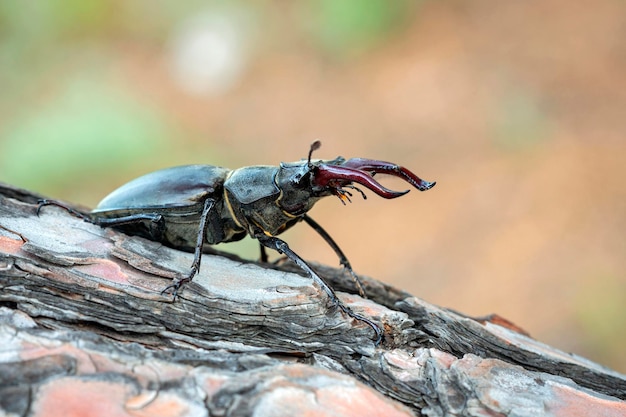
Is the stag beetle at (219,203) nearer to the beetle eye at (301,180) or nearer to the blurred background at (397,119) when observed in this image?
the beetle eye at (301,180)

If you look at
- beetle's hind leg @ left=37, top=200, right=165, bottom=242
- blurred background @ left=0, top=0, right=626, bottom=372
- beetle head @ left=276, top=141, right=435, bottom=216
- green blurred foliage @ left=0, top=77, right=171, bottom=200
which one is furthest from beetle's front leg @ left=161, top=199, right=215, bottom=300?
green blurred foliage @ left=0, top=77, right=171, bottom=200

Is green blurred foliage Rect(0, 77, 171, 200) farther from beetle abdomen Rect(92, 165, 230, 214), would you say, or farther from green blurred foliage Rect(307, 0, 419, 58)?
beetle abdomen Rect(92, 165, 230, 214)

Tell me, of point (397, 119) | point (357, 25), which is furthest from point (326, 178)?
point (357, 25)

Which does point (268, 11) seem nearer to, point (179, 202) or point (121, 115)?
point (121, 115)

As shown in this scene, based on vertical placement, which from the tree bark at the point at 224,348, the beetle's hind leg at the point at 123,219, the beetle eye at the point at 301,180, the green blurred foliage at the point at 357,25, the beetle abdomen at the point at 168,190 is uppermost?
the green blurred foliage at the point at 357,25

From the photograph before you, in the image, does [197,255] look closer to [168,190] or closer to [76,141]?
[168,190]

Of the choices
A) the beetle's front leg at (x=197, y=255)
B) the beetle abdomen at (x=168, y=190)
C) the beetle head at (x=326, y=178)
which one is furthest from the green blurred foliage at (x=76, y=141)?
the beetle head at (x=326, y=178)

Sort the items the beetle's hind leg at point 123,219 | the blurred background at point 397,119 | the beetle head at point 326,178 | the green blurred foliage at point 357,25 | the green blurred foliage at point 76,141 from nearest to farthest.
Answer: the beetle head at point 326,178 < the beetle's hind leg at point 123,219 < the blurred background at point 397,119 < the green blurred foliage at point 76,141 < the green blurred foliage at point 357,25
